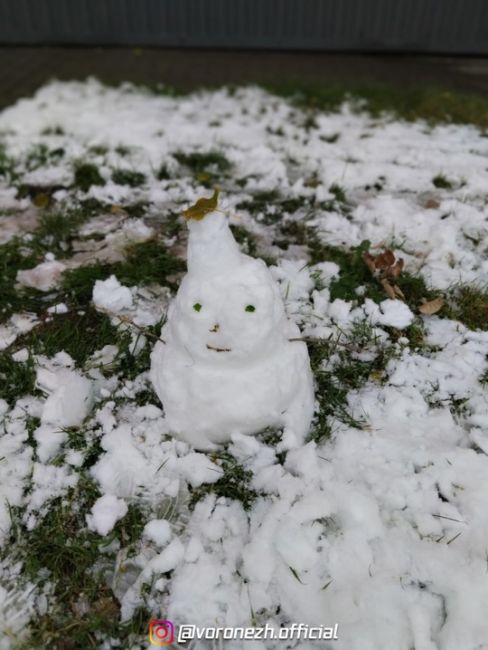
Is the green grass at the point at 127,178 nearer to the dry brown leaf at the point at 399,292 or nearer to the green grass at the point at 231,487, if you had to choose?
the dry brown leaf at the point at 399,292

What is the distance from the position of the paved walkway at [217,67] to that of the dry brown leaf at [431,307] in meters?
3.32

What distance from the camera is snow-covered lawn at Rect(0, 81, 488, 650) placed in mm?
1398

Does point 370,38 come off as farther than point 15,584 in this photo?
Yes

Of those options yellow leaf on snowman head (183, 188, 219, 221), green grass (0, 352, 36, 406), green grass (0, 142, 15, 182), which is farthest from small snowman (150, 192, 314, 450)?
green grass (0, 142, 15, 182)

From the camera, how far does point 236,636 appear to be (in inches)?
53.2

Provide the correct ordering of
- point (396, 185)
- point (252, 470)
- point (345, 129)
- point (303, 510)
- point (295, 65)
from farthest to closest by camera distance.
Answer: point (295, 65), point (345, 129), point (396, 185), point (252, 470), point (303, 510)

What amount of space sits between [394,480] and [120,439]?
863 mm

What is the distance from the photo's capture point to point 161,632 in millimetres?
1355

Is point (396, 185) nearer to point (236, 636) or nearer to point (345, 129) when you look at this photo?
point (345, 129)

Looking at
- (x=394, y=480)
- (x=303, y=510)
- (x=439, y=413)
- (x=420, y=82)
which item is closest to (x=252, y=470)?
(x=303, y=510)

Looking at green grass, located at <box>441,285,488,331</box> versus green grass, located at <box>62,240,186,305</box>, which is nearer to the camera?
green grass, located at <box>441,285,488,331</box>

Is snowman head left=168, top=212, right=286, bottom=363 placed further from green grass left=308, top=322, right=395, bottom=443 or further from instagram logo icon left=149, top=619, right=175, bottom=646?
instagram logo icon left=149, top=619, right=175, bottom=646

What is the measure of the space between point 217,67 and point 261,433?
14.5ft

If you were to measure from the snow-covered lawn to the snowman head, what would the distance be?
1.09 ft
